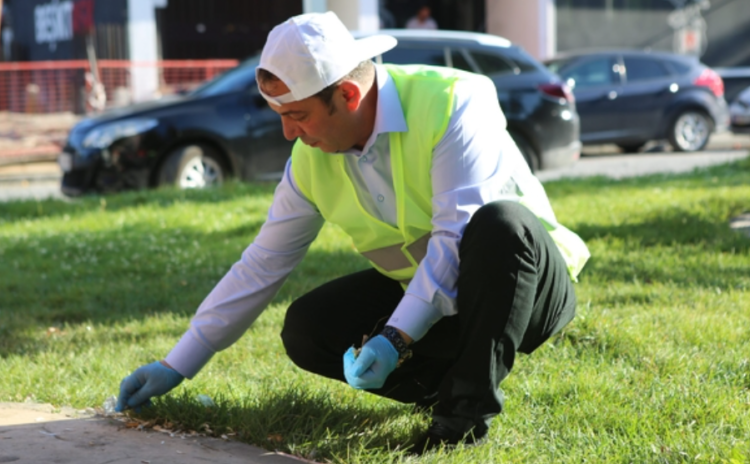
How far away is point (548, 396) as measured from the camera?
11.4ft

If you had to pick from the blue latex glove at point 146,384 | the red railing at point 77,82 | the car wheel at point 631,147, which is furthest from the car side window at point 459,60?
the blue latex glove at point 146,384

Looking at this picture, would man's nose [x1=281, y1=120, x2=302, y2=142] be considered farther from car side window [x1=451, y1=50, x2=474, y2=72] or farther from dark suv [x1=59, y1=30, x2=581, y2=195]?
car side window [x1=451, y1=50, x2=474, y2=72]

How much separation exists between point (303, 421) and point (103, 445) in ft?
2.06

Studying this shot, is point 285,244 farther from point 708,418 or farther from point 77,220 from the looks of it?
point 77,220

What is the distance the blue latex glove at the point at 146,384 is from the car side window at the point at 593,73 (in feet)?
42.8

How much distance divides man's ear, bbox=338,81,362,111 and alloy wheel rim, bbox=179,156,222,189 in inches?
286

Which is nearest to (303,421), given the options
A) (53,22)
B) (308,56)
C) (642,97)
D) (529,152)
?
(308,56)

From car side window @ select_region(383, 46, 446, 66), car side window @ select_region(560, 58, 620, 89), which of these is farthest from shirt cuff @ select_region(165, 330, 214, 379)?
car side window @ select_region(560, 58, 620, 89)

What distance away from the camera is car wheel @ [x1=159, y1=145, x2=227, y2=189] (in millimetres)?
9953

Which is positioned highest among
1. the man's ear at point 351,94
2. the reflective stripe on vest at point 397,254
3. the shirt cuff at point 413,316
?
the man's ear at point 351,94

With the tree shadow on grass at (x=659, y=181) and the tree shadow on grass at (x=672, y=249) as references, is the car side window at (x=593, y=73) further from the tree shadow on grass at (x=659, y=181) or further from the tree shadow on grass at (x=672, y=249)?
the tree shadow on grass at (x=672, y=249)

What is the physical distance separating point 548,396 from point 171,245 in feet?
12.9

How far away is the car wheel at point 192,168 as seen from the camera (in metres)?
9.95

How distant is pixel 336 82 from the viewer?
113 inches
